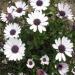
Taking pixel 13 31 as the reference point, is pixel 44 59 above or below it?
below

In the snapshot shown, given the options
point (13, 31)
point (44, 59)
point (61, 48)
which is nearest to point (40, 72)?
point (44, 59)

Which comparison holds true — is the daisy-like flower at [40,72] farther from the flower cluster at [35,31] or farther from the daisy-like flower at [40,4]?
the daisy-like flower at [40,4]

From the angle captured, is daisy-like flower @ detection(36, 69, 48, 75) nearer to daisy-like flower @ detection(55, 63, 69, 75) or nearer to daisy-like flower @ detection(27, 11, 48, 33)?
daisy-like flower @ detection(55, 63, 69, 75)

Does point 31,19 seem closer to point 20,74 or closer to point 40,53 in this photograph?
point 40,53

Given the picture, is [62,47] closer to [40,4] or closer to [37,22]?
[37,22]

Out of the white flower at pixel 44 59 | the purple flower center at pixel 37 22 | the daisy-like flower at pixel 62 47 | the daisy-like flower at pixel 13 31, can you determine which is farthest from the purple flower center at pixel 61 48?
the daisy-like flower at pixel 13 31

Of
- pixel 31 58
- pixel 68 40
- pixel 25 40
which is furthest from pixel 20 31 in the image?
pixel 68 40
